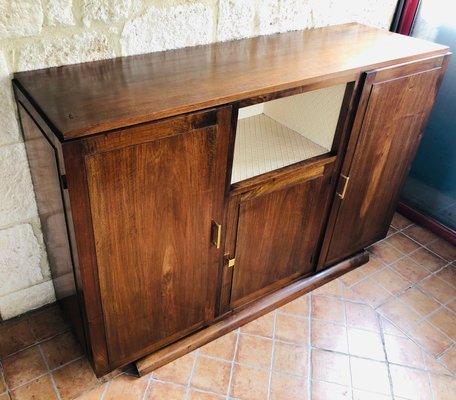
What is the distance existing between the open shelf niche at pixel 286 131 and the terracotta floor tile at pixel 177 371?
74cm

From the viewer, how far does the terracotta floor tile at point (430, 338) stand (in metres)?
1.88

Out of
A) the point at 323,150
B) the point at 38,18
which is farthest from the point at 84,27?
the point at 323,150

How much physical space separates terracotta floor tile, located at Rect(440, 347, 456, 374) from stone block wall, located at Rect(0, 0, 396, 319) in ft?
4.80

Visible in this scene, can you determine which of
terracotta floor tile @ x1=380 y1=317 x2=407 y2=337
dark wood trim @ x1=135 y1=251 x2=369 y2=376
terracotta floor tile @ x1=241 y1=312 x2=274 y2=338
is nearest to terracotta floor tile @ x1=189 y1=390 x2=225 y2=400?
dark wood trim @ x1=135 y1=251 x2=369 y2=376

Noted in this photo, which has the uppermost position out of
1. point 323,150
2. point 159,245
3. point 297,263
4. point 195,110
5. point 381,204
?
point 195,110

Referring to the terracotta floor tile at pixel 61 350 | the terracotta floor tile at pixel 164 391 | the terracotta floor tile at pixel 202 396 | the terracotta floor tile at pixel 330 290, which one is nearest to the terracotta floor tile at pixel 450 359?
the terracotta floor tile at pixel 330 290

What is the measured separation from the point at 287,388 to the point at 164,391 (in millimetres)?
447

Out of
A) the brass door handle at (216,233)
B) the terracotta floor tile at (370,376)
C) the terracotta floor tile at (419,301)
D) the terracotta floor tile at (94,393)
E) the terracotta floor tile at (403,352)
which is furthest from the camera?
the terracotta floor tile at (419,301)

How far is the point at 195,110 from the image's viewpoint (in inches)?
48.3

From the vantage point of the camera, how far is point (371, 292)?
6.91 ft

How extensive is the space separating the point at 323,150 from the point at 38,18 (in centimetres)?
106

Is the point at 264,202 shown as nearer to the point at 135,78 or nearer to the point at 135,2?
the point at 135,78

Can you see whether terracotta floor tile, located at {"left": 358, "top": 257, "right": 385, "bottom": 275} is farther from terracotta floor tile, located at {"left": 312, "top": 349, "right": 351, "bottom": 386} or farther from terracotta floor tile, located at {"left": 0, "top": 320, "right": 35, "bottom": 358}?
terracotta floor tile, located at {"left": 0, "top": 320, "right": 35, "bottom": 358}

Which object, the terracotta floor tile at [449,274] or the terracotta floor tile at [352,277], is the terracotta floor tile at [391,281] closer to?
the terracotta floor tile at [352,277]
